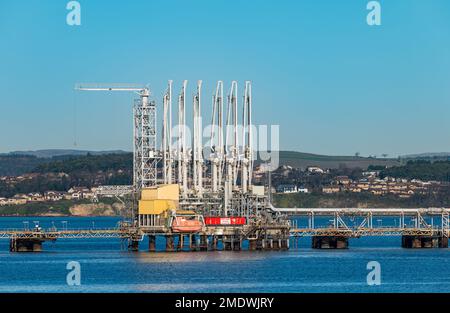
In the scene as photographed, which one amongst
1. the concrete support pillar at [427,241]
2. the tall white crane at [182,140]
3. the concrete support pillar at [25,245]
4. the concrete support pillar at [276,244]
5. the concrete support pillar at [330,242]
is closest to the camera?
the concrete support pillar at [276,244]

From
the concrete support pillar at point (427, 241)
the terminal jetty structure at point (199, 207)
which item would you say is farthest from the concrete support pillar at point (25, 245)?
the concrete support pillar at point (427, 241)

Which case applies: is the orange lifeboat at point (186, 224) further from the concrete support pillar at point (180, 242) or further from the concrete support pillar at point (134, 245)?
the concrete support pillar at point (134, 245)

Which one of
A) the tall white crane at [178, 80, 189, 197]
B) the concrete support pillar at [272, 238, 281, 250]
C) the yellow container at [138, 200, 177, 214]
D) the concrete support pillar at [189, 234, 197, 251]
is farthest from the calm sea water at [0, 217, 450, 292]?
the tall white crane at [178, 80, 189, 197]

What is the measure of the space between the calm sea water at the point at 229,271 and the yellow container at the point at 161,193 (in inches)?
217

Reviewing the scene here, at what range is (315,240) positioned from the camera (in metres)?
147

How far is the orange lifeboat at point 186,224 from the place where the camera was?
431 ft

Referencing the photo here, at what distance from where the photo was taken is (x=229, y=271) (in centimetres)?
10794

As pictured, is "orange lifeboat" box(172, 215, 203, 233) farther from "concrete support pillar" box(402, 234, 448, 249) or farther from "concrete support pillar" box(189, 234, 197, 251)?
"concrete support pillar" box(402, 234, 448, 249)

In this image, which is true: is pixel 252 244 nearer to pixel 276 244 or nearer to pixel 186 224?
pixel 276 244

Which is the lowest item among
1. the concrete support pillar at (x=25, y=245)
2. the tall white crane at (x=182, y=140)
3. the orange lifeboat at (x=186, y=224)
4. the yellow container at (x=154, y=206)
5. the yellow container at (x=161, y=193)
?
the concrete support pillar at (x=25, y=245)

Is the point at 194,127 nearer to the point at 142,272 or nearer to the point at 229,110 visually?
the point at 229,110

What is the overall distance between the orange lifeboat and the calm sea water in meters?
2.33

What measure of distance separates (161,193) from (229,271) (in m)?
27.1
